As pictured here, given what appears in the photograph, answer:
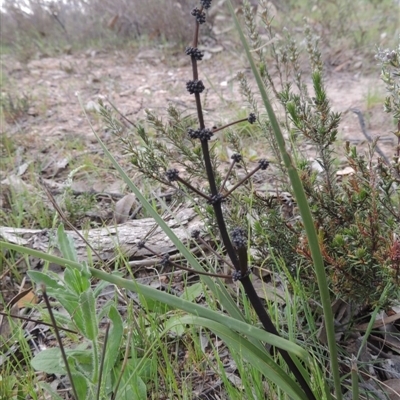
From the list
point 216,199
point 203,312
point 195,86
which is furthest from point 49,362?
point 195,86

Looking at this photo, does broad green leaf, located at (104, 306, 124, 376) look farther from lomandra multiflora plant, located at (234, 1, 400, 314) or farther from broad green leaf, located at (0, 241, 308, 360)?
lomandra multiflora plant, located at (234, 1, 400, 314)

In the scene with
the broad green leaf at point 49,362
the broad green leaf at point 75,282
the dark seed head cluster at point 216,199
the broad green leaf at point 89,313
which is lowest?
the broad green leaf at point 49,362

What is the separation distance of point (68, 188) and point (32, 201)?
9.5 inches

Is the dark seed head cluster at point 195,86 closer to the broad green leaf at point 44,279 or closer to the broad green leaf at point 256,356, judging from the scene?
the broad green leaf at point 256,356

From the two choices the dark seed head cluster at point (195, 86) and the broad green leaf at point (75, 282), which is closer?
the dark seed head cluster at point (195, 86)

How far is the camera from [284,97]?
4.52 ft

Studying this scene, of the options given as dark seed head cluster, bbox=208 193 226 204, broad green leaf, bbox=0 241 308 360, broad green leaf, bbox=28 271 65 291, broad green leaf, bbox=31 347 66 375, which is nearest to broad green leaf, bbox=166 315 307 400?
broad green leaf, bbox=0 241 308 360

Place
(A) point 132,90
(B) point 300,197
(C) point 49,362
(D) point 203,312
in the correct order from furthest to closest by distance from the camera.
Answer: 1. (A) point 132,90
2. (C) point 49,362
3. (D) point 203,312
4. (B) point 300,197

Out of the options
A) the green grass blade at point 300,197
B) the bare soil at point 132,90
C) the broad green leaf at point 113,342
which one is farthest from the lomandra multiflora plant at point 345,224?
the bare soil at point 132,90

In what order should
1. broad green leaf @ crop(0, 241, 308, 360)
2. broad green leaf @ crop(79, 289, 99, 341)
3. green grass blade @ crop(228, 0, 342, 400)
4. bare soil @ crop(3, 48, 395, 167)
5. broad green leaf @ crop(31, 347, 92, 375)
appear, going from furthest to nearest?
bare soil @ crop(3, 48, 395, 167) → broad green leaf @ crop(31, 347, 92, 375) → broad green leaf @ crop(79, 289, 99, 341) → broad green leaf @ crop(0, 241, 308, 360) → green grass blade @ crop(228, 0, 342, 400)

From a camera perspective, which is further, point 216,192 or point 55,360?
point 55,360

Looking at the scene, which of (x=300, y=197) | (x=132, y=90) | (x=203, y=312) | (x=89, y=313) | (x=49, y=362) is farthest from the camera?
(x=132, y=90)

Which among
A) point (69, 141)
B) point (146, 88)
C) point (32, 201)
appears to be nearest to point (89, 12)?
point (146, 88)

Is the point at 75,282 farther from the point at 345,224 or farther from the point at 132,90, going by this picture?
the point at 132,90
